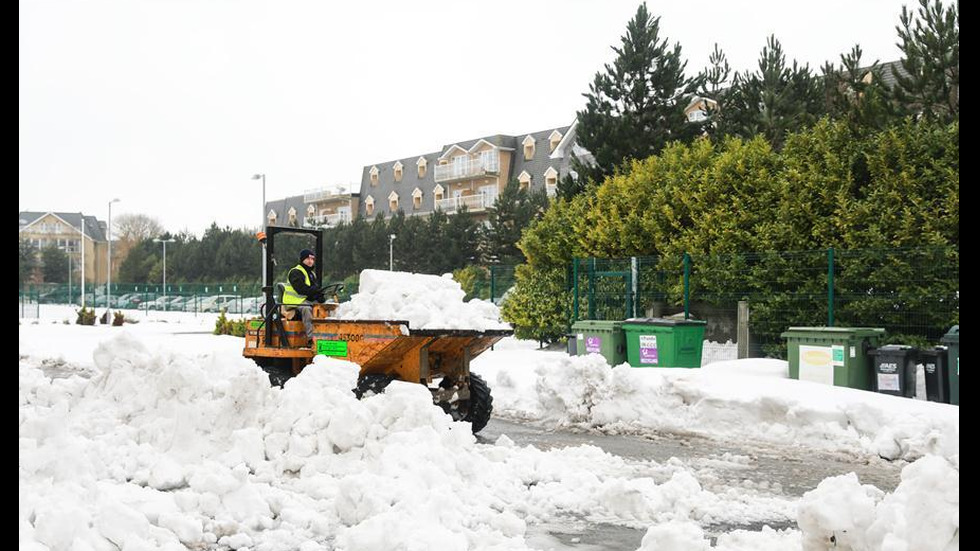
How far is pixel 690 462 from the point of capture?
920 centimetres

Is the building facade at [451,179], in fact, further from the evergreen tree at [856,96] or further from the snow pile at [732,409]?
the snow pile at [732,409]

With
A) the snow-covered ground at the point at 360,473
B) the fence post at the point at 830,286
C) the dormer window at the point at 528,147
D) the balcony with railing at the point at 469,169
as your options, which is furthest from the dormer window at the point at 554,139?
the snow-covered ground at the point at 360,473

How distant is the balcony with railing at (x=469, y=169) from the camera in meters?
67.0

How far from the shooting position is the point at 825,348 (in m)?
13.4

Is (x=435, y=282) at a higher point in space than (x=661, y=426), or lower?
higher

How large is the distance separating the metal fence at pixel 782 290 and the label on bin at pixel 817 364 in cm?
289

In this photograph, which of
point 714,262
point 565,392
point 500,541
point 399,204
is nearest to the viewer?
point 500,541

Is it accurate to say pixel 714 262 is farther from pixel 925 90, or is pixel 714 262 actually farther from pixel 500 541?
pixel 500 541

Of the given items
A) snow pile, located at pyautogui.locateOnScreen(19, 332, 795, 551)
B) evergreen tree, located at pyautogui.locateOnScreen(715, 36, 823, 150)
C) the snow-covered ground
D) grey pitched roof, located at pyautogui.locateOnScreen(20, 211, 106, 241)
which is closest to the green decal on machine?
the snow-covered ground

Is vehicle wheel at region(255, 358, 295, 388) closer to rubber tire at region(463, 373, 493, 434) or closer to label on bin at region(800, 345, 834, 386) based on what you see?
rubber tire at region(463, 373, 493, 434)

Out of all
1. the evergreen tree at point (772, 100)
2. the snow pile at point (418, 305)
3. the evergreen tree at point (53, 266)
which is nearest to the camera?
the snow pile at point (418, 305)

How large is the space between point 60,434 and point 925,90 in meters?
21.0

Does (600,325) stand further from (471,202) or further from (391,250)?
(471,202)

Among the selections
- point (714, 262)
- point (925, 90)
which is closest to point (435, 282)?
point (714, 262)
